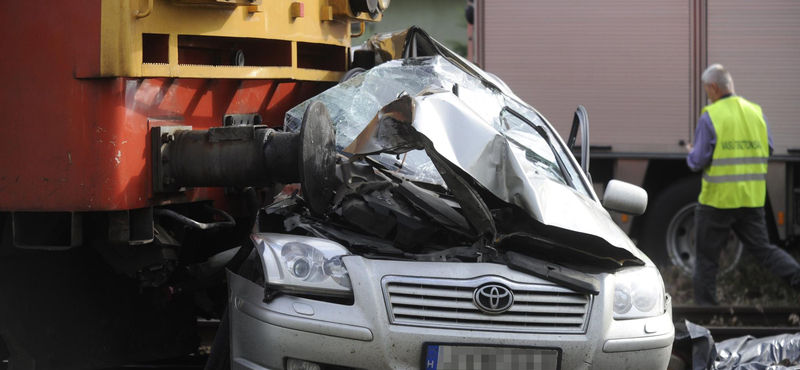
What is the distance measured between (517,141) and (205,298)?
1836mm

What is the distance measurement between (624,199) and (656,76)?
4.42 m

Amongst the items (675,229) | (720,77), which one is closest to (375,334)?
(720,77)

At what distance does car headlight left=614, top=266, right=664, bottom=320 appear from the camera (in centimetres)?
353

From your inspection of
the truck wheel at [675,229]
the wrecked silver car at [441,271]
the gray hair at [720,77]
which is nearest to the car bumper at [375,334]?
the wrecked silver car at [441,271]

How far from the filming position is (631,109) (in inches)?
325

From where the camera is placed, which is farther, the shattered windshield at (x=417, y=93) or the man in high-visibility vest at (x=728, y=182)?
the man in high-visibility vest at (x=728, y=182)

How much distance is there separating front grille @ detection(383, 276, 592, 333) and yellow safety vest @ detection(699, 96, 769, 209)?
14.0ft

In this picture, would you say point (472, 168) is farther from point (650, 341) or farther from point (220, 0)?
point (220, 0)

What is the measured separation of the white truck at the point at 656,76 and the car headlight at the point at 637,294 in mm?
4665

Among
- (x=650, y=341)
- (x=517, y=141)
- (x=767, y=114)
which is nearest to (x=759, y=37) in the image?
(x=767, y=114)

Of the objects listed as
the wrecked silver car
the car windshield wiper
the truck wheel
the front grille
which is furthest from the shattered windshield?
the truck wheel

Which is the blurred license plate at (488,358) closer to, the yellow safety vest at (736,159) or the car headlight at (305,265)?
the car headlight at (305,265)

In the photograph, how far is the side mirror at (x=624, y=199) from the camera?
4.18m

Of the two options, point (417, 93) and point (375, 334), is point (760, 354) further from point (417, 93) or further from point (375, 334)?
point (375, 334)
